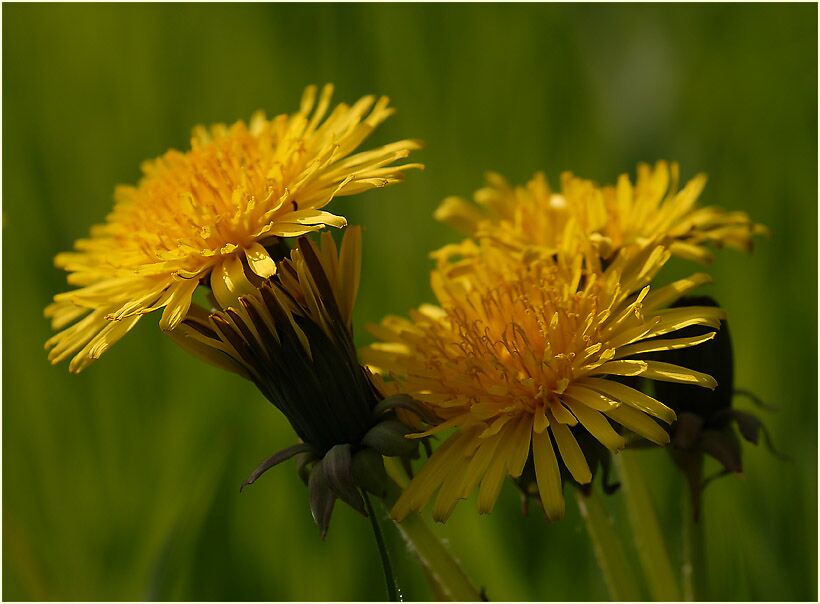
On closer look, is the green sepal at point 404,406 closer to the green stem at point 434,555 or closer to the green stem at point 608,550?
the green stem at point 434,555

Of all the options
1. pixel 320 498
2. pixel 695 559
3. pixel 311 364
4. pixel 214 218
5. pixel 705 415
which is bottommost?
pixel 695 559

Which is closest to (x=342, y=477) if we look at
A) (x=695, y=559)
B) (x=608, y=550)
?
(x=608, y=550)

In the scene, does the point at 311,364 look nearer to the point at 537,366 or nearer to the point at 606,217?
the point at 537,366

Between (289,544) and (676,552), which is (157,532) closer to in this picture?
(289,544)

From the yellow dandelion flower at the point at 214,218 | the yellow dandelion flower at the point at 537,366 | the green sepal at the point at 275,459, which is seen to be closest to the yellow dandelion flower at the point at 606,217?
the yellow dandelion flower at the point at 537,366

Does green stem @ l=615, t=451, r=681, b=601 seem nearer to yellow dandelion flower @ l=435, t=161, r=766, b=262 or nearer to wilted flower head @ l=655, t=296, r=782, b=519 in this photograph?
wilted flower head @ l=655, t=296, r=782, b=519

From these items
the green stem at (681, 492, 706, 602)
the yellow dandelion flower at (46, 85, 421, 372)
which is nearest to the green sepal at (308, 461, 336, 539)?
the yellow dandelion flower at (46, 85, 421, 372)

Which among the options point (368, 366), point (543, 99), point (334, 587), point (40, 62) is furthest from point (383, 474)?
point (40, 62)
